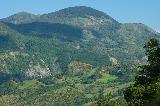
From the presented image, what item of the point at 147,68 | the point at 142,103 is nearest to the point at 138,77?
the point at 147,68

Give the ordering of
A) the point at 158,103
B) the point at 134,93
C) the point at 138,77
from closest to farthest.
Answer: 1. the point at 158,103
2. the point at 134,93
3. the point at 138,77

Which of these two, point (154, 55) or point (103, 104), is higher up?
point (154, 55)

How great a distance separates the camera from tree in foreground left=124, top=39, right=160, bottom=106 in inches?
3821

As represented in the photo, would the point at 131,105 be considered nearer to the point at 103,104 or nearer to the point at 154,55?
the point at 154,55

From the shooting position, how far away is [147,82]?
4126 inches

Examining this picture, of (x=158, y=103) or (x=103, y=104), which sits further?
(x=103, y=104)

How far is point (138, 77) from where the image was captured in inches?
4237

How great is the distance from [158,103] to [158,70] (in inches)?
1120

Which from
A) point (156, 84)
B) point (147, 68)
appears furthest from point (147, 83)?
point (156, 84)

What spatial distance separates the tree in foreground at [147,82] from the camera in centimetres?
9706

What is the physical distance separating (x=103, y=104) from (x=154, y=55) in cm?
2854

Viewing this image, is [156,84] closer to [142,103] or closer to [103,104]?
[142,103]

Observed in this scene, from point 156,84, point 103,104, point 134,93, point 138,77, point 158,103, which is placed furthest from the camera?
point 103,104

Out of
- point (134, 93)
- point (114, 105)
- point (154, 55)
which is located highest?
point (154, 55)
